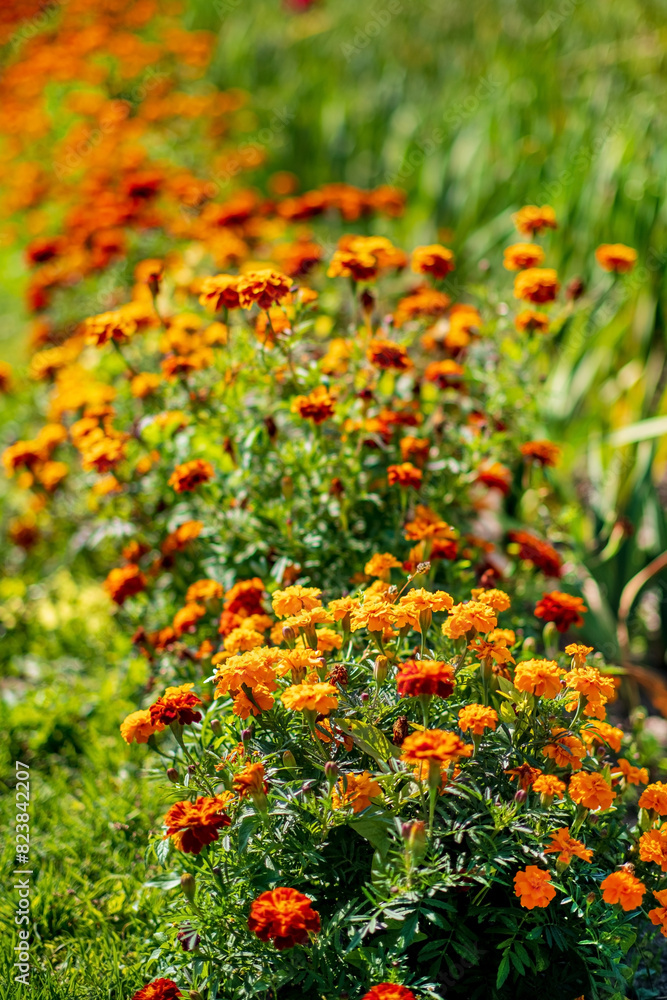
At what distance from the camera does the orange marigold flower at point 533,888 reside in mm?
1328

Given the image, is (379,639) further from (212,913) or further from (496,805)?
(212,913)

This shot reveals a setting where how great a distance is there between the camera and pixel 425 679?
4.45ft

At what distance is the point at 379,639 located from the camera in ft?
5.04

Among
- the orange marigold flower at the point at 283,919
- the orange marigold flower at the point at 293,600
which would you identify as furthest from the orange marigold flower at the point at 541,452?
the orange marigold flower at the point at 283,919

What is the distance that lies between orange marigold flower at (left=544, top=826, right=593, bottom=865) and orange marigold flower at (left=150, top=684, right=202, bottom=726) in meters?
0.65

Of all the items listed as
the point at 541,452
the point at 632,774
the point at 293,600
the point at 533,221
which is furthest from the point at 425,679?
the point at 533,221

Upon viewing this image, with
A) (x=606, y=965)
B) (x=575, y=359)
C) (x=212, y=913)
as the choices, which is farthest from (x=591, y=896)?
(x=575, y=359)

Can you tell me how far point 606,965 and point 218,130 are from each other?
4.64 metres

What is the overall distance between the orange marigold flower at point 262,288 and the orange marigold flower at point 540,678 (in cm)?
98

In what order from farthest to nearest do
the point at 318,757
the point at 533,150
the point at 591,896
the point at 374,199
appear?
the point at 533,150 → the point at 374,199 → the point at 318,757 → the point at 591,896

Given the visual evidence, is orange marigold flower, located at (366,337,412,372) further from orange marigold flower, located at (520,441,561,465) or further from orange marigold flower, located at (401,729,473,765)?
orange marigold flower, located at (401,729,473,765)

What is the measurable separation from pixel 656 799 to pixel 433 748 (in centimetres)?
50

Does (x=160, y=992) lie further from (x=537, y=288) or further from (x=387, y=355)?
(x=537, y=288)

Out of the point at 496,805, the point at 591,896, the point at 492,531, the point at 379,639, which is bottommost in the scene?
the point at 492,531
